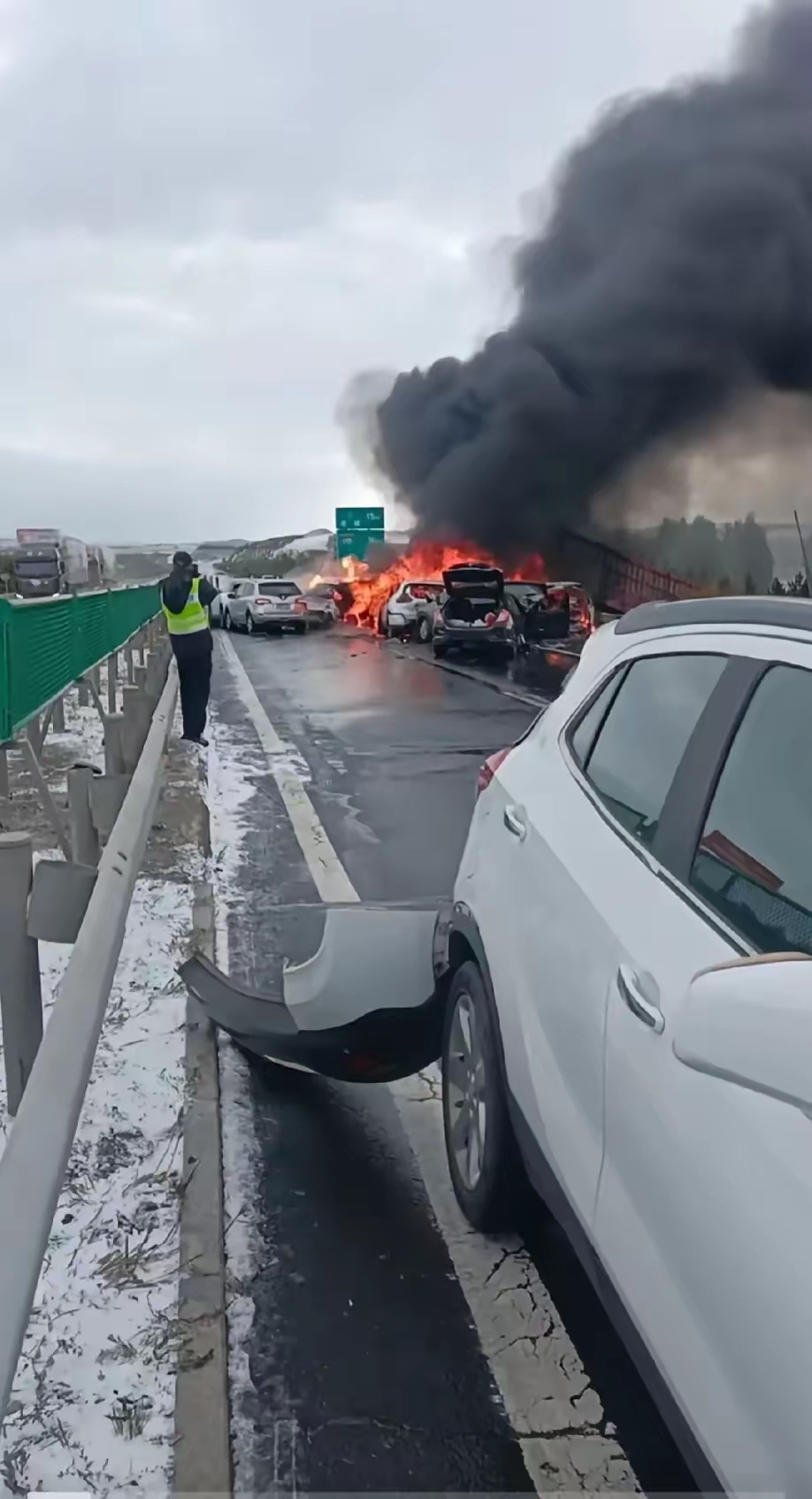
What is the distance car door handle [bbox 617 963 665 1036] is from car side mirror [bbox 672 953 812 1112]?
0.28 metres

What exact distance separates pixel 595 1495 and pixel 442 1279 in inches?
28.5

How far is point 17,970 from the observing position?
10.8ft

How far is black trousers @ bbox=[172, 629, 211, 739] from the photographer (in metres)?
9.63

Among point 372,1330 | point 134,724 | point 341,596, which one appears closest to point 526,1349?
point 372,1330

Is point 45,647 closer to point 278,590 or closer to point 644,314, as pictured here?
point 278,590

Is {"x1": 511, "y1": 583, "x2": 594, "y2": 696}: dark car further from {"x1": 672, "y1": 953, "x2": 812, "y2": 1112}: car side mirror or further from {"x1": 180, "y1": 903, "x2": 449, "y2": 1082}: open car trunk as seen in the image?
{"x1": 672, "y1": 953, "x2": 812, "y2": 1112}: car side mirror

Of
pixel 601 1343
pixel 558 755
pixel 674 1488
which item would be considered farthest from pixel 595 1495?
pixel 558 755

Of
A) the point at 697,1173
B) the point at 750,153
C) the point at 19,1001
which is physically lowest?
the point at 19,1001

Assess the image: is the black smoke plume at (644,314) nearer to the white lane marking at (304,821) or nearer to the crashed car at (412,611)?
the crashed car at (412,611)

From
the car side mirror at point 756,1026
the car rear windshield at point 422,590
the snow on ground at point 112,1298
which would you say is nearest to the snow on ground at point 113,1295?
the snow on ground at point 112,1298

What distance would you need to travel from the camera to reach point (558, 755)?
3.24 m

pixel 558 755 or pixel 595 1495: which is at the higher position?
pixel 558 755

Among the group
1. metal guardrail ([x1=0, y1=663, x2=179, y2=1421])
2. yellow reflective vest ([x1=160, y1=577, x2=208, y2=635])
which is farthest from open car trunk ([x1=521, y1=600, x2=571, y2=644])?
metal guardrail ([x1=0, y1=663, x2=179, y2=1421])

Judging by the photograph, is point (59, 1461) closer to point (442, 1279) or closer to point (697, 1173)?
point (442, 1279)
